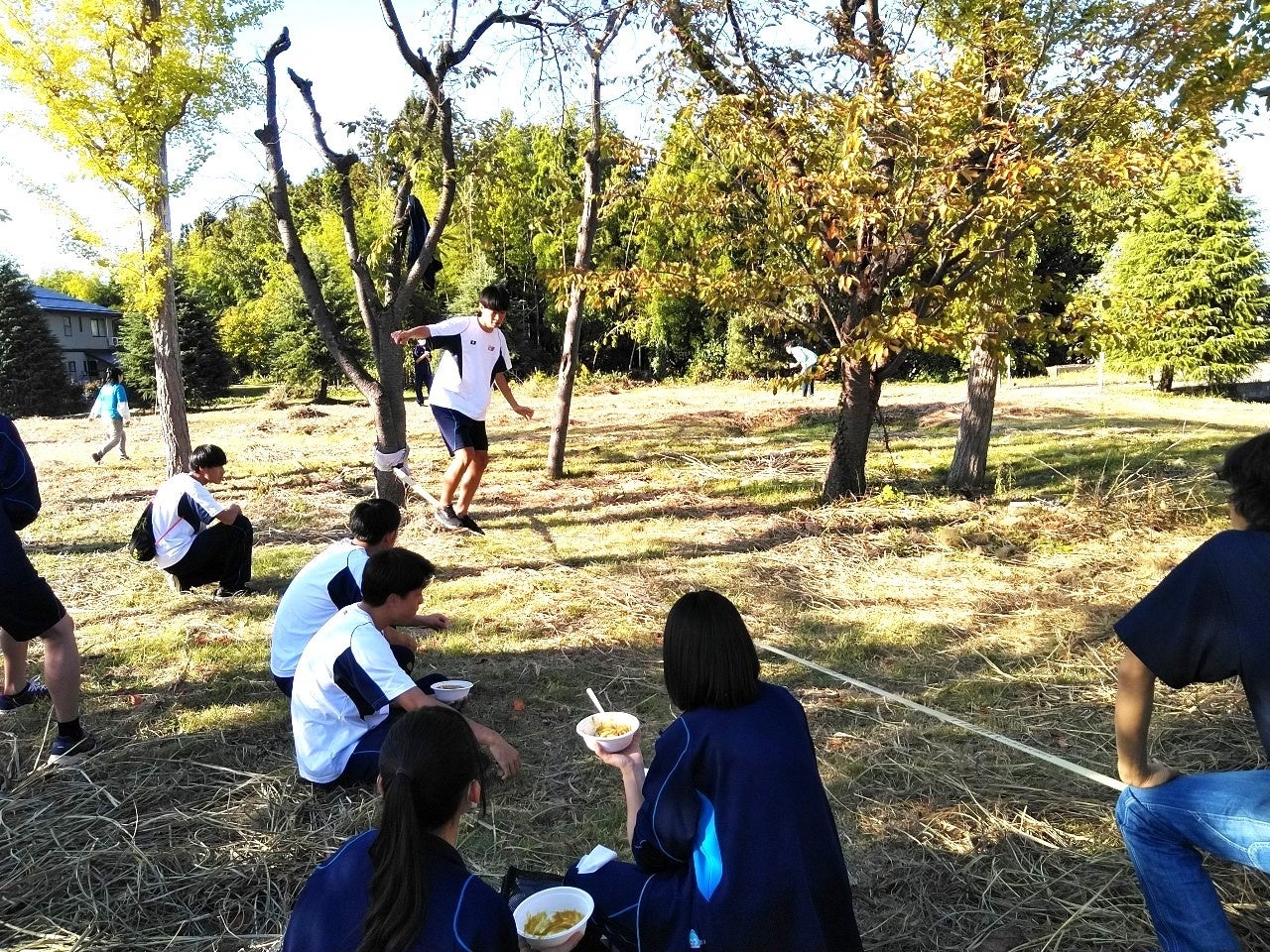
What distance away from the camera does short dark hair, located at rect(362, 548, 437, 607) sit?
314cm

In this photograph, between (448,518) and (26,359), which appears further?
(26,359)

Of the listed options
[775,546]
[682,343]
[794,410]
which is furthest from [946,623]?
[682,343]

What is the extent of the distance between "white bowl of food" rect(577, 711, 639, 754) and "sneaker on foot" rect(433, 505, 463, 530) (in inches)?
185

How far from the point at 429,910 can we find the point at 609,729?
55.9 inches

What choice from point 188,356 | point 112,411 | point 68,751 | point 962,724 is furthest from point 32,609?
point 188,356

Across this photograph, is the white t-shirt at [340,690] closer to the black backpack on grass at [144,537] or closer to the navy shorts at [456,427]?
the black backpack on grass at [144,537]

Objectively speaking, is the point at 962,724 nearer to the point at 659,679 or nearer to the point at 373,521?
the point at 659,679

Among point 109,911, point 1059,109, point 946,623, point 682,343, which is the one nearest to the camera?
point 109,911

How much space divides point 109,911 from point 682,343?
30008 millimetres

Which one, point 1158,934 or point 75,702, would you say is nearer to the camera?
point 1158,934

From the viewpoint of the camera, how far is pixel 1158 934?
2.19 m

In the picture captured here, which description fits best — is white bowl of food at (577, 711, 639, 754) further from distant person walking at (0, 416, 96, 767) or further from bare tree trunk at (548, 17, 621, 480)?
bare tree trunk at (548, 17, 621, 480)

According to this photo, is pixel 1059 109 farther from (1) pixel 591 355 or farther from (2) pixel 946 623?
(1) pixel 591 355

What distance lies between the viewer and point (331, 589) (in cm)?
380
